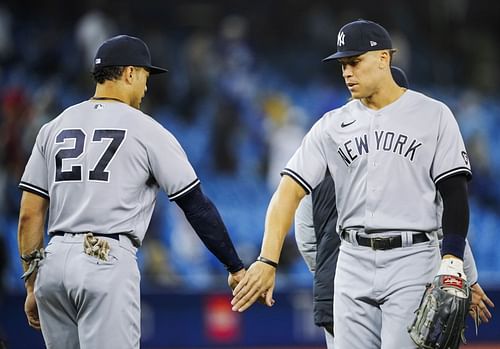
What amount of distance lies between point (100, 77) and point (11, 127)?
23.0 feet

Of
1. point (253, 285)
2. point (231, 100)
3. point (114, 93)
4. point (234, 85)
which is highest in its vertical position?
point (234, 85)

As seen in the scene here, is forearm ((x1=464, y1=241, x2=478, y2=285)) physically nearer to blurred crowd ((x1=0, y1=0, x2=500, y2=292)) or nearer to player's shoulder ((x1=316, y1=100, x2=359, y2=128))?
player's shoulder ((x1=316, y1=100, x2=359, y2=128))

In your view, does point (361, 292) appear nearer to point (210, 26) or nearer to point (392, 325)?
point (392, 325)

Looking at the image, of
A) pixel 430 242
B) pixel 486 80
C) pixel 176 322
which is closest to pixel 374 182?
pixel 430 242

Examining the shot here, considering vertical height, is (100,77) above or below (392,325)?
above

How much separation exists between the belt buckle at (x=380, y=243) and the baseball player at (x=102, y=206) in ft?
2.14

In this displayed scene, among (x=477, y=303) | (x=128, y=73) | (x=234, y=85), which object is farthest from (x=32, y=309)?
(x=234, y=85)

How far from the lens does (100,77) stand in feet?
15.9

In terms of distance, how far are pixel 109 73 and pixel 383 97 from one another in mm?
1308

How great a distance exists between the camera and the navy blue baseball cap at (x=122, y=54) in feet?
15.7

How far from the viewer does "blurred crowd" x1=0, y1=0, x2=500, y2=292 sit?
11.8m

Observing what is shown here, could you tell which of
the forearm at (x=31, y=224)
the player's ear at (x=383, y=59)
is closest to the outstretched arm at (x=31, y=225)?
the forearm at (x=31, y=224)

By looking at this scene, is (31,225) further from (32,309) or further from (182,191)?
(182,191)

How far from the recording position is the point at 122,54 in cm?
480
